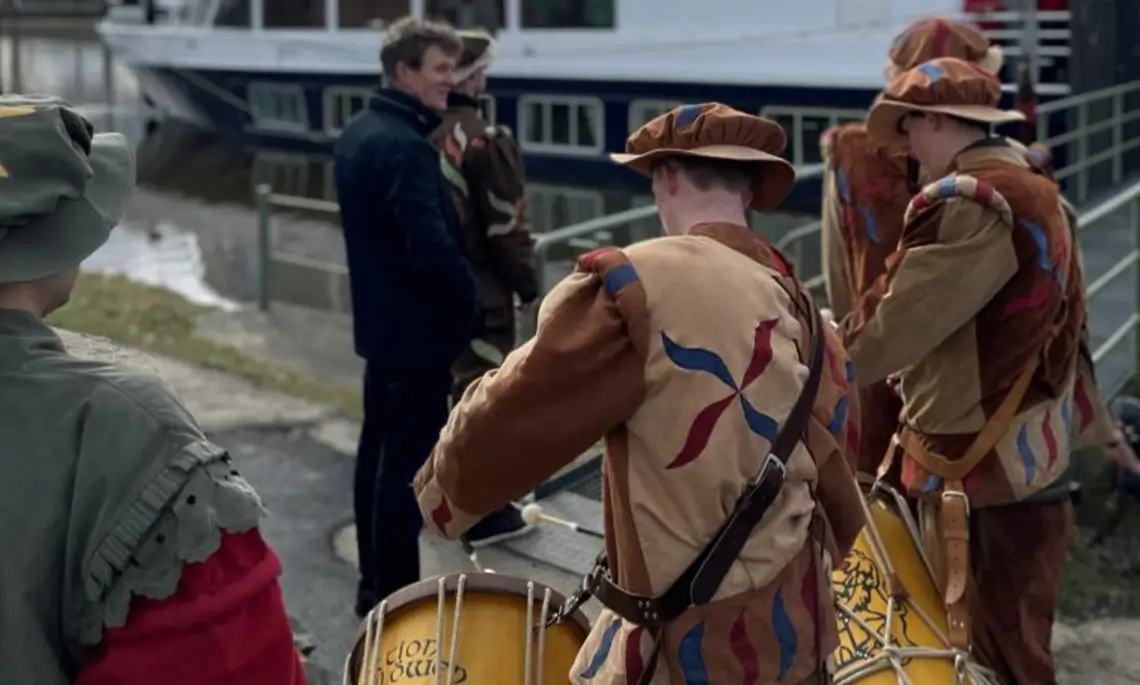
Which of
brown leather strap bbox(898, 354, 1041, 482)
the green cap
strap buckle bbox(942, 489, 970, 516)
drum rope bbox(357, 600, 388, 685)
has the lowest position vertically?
drum rope bbox(357, 600, 388, 685)

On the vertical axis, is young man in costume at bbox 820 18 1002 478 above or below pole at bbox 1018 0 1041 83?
below

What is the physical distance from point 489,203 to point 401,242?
33 cm

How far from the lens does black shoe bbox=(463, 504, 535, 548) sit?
183 inches

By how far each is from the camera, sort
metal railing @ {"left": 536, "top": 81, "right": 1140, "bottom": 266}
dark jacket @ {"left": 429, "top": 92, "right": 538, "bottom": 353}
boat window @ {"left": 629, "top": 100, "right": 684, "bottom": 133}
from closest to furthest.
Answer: dark jacket @ {"left": 429, "top": 92, "right": 538, "bottom": 353}, metal railing @ {"left": 536, "top": 81, "right": 1140, "bottom": 266}, boat window @ {"left": 629, "top": 100, "right": 684, "bottom": 133}

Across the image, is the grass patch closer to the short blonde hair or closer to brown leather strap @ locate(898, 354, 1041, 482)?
the short blonde hair

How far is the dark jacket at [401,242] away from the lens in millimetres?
3904

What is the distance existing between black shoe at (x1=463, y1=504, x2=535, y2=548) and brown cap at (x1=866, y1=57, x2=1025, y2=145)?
2074 millimetres

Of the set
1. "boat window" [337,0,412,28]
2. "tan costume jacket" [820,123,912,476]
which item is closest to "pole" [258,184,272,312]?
"tan costume jacket" [820,123,912,476]

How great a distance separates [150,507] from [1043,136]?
12.7 metres

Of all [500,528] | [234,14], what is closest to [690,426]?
[500,528]

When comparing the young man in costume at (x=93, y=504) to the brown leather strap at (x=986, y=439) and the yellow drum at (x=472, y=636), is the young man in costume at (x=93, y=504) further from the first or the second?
the brown leather strap at (x=986, y=439)

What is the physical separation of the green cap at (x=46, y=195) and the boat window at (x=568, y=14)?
18255mm

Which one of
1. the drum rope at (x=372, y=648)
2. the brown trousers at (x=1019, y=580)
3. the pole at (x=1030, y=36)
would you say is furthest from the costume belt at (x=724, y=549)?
the pole at (x=1030, y=36)

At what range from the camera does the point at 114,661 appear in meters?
1.47
